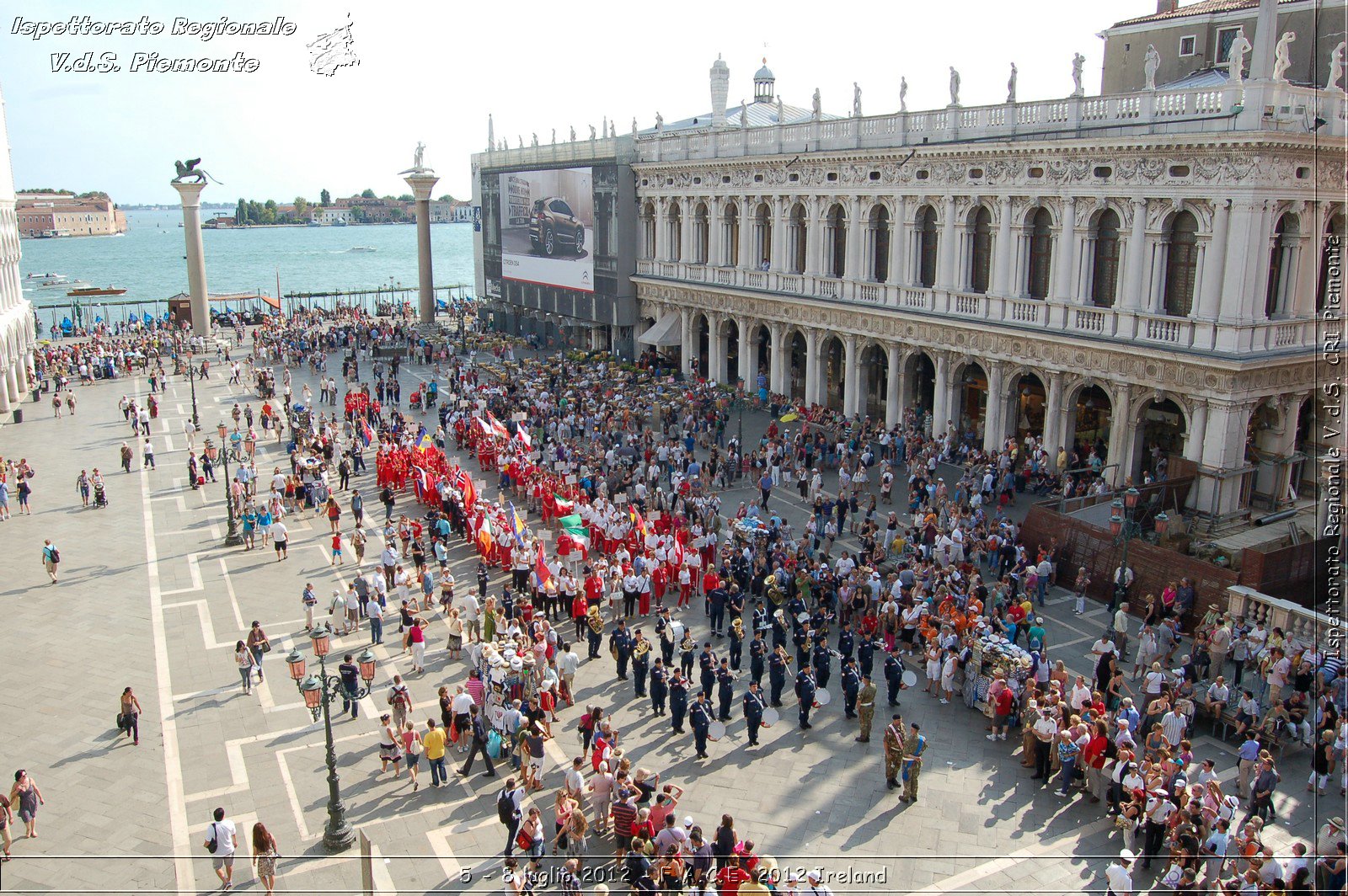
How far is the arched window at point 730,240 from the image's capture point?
45562mm

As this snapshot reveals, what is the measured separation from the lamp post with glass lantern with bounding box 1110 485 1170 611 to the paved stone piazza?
1.07m

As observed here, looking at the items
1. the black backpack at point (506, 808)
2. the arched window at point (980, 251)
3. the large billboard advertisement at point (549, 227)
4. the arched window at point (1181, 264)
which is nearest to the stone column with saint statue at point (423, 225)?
the large billboard advertisement at point (549, 227)

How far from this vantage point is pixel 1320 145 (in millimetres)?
25547

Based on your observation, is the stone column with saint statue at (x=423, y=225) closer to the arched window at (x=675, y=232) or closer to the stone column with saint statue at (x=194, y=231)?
the stone column with saint statue at (x=194, y=231)

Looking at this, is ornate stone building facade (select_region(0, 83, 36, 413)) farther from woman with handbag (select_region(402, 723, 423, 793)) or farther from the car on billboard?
woman with handbag (select_region(402, 723, 423, 793))

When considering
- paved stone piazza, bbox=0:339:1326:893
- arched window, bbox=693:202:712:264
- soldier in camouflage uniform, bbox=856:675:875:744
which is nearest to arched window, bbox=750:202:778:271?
arched window, bbox=693:202:712:264

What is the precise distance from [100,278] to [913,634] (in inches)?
6885

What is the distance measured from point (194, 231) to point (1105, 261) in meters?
55.4

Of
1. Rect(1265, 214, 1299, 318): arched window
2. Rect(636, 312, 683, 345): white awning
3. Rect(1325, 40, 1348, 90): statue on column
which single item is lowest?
Rect(636, 312, 683, 345): white awning

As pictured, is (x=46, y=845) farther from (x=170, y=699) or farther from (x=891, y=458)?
(x=891, y=458)

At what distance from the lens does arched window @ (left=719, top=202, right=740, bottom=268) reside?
4556 cm

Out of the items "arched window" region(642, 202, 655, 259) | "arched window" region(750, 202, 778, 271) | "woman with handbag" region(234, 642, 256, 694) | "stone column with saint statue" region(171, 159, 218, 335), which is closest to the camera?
"woman with handbag" region(234, 642, 256, 694)

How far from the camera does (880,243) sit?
123 ft

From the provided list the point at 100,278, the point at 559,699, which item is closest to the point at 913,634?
the point at 559,699
